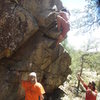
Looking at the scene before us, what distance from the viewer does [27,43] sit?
1026 centimetres

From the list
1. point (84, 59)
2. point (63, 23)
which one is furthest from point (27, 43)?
point (84, 59)

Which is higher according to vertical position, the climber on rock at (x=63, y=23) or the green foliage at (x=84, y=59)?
the climber on rock at (x=63, y=23)

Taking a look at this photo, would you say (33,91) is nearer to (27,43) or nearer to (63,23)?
(27,43)

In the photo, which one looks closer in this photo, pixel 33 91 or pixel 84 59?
pixel 33 91

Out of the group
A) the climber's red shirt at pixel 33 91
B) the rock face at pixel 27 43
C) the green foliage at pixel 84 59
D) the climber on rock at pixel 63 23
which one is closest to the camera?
the climber's red shirt at pixel 33 91

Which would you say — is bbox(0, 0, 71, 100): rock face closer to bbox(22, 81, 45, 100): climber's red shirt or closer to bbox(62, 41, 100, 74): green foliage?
bbox(22, 81, 45, 100): climber's red shirt

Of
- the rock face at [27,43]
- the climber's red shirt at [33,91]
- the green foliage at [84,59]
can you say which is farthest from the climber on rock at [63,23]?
the green foliage at [84,59]

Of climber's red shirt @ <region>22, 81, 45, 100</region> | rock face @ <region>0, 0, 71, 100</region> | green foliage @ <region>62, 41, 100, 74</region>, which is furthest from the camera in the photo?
green foliage @ <region>62, 41, 100, 74</region>

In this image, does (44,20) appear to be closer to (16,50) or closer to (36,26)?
(36,26)

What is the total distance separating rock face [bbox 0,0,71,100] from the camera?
365 inches

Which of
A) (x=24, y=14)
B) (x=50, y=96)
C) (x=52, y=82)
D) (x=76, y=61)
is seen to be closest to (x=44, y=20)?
(x=24, y=14)

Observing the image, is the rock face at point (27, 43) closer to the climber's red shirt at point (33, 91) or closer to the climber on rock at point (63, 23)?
the climber on rock at point (63, 23)

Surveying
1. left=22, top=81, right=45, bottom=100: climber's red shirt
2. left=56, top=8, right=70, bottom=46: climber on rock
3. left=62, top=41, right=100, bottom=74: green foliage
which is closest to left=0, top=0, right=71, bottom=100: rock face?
left=56, top=8, right=70, bottom=46: climber on rock

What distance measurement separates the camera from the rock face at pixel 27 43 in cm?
927
